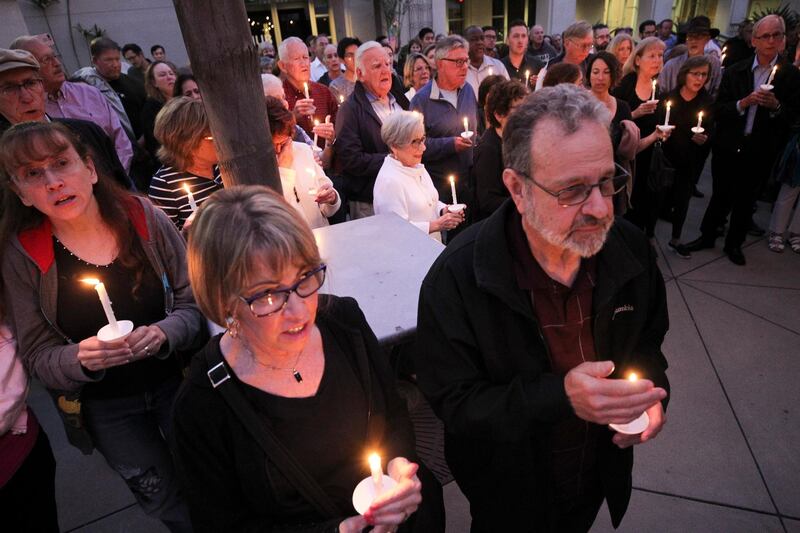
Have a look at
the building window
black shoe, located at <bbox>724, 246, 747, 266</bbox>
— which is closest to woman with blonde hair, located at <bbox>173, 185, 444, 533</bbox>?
black shoe, located at <bbox>724, 246, 747, 266</bbox>

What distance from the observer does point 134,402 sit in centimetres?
210

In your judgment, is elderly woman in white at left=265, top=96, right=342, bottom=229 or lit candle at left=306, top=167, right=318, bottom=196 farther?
lit candle at left=306, top=167, right=318, bottom=196

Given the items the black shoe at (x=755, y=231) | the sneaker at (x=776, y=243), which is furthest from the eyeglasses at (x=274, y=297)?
the black shoe at (x=755, y=231)

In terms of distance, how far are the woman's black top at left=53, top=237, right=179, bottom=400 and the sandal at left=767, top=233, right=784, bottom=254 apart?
619cm

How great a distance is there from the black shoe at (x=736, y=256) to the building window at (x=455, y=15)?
19.1 meters

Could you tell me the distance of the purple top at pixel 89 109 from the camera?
4160 mm

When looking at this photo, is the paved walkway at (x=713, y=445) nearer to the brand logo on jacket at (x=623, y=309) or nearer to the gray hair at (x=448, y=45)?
the brand logo on jacket at (x=623, y=309)

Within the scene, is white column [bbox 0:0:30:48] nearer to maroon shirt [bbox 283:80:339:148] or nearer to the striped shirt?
maroon shirt [bbox 283:80:339:148]

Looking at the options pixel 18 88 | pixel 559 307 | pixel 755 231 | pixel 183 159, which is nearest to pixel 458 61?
pixel 183 159

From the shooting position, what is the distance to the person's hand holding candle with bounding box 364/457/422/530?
1266 millimetres

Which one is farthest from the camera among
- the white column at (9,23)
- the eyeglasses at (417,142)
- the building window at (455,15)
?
the building window at (455,15)

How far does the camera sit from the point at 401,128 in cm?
338

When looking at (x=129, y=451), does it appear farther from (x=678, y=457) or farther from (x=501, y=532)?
(x=678, y=457)

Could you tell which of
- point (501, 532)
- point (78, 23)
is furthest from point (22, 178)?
point (78, 23)
